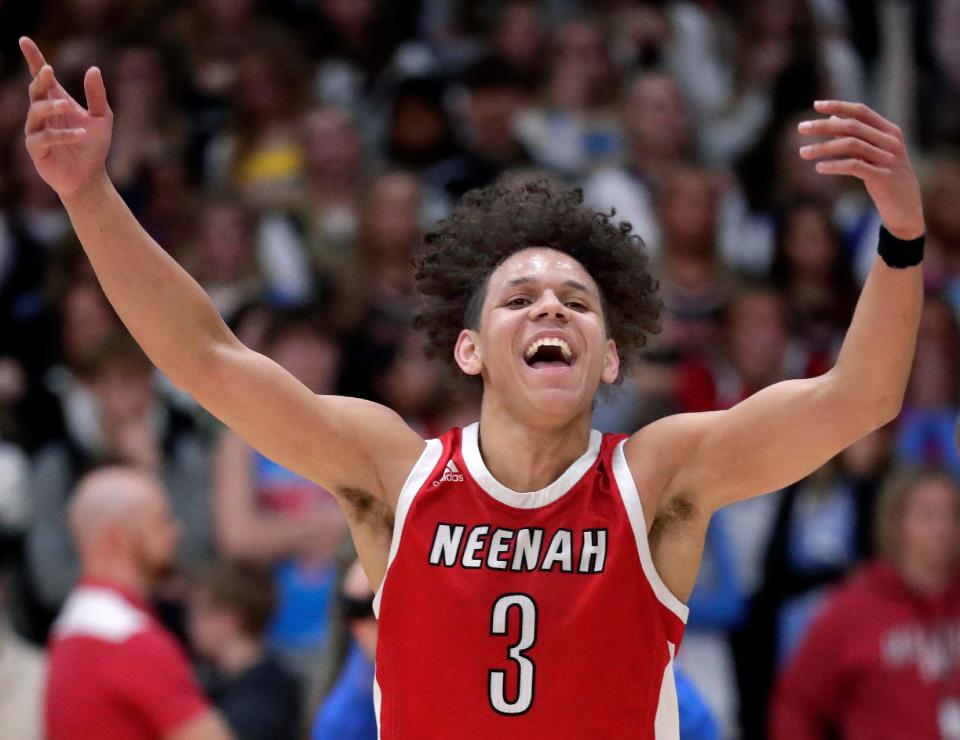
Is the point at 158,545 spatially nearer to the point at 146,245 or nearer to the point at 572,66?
the point at 146,245

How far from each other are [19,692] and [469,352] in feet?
9.77

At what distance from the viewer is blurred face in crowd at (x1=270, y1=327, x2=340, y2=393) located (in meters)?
7.66

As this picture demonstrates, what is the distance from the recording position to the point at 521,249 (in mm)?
4340

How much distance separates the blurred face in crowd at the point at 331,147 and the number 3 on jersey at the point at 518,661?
5.13 meters

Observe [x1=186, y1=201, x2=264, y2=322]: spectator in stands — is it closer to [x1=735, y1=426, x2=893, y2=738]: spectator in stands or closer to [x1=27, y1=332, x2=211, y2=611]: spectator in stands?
[x1=27, y1=332, x2=211, y2=611]: spectator in stands

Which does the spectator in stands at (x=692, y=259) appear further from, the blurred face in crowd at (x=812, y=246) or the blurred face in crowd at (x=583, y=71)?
the blurred face in crowd at (x=583, y=71)

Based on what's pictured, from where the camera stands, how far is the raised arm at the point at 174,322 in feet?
12.8

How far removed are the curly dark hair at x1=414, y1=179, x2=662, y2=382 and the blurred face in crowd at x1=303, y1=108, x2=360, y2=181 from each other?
13.9 ft

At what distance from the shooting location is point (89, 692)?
18.4 ft

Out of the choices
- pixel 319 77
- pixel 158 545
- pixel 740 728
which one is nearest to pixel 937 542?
pixel 740 728

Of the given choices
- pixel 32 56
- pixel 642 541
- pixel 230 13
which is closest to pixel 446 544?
pixel 642 541

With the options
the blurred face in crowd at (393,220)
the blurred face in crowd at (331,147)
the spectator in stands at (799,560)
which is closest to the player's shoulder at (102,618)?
the spectator in stands at (799,560)

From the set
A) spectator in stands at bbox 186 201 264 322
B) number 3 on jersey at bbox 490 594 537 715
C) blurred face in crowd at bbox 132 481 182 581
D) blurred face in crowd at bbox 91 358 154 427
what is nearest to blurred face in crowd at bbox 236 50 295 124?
spectator in stands at bbox 186 201 264 322

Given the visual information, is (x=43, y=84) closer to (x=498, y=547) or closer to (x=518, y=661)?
(x=498, y=547)
